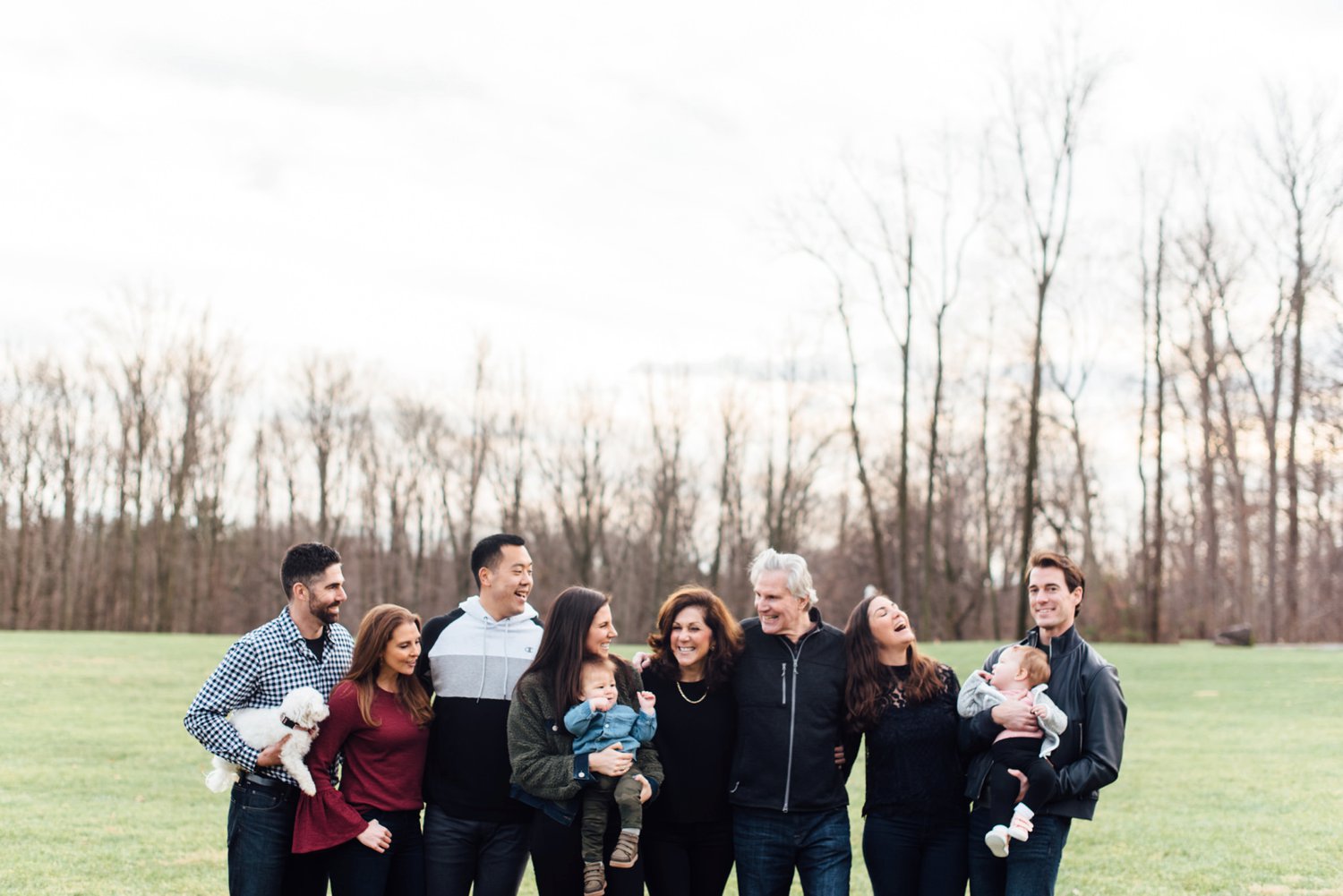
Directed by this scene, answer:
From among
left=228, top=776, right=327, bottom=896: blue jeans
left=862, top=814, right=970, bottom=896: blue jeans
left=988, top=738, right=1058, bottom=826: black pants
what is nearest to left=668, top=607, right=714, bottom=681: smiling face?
left=862, top=814, right=970, bottom=896: blue jeans

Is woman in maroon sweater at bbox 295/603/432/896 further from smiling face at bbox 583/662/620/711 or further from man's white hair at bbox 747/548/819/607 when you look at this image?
man's white hair at bbox 747/548/819/607

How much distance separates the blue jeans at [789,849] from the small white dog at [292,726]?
1919mm

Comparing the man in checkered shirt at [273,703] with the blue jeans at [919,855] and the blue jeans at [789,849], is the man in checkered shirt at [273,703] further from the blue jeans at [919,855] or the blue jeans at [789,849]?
the blue jeans at [919,855]

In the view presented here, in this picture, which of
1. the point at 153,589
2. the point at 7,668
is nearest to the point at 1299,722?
the point at 7,668

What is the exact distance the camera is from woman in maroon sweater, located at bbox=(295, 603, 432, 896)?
197 inches

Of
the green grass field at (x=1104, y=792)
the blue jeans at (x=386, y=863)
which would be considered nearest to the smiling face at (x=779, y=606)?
the blue jeans at (x=386, y=863)

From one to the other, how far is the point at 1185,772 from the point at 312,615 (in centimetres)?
1246

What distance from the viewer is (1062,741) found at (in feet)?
16.0

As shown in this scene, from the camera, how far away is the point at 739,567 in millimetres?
52312

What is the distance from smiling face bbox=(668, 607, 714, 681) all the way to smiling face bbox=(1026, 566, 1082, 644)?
1.45 metres

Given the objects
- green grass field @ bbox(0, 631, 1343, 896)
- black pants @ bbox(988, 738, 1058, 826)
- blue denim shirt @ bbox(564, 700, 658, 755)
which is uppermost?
blue denim shirt @ bbox(564, 700, 658, 755)

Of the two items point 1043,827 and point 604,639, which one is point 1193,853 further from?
point 604,639

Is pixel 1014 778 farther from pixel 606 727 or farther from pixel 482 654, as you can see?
pixel 482 654

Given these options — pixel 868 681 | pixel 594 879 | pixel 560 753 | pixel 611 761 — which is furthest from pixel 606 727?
pixel 868 681
